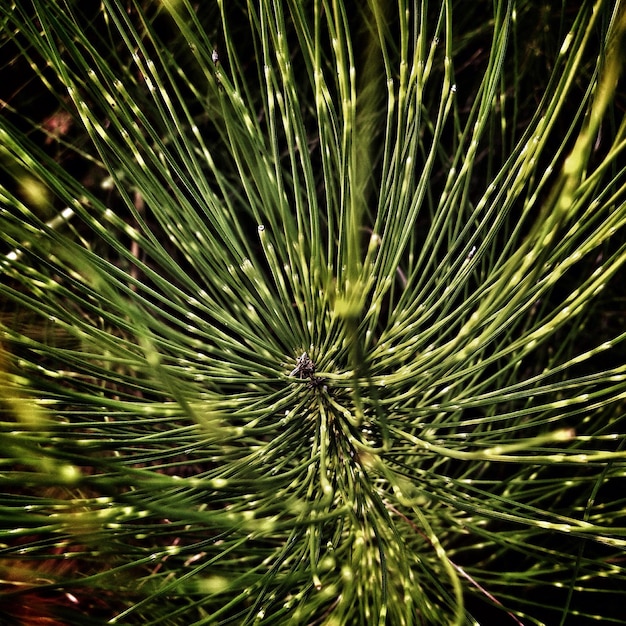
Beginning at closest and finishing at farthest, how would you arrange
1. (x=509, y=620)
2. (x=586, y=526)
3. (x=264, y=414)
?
(x=586, y=526), (x=264, y=414), (x=509, y=620)

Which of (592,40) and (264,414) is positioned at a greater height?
(592,40)

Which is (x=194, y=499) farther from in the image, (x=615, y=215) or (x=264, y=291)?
(x=615, y=215)

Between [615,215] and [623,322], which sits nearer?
[615,215]

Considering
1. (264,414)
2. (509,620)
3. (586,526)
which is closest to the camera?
(586,526)

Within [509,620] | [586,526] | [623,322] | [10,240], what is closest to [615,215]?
[586,526]

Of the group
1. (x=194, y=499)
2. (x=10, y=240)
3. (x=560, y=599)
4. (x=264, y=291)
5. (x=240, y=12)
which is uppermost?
(x=240, y=12)

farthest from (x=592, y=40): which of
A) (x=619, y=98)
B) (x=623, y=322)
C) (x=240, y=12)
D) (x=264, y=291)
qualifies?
(x=264, y=291)
